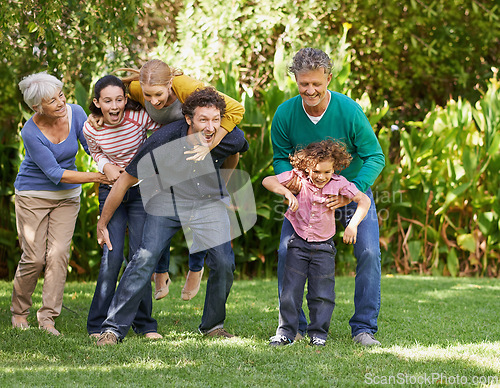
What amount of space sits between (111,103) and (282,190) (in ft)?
3.73

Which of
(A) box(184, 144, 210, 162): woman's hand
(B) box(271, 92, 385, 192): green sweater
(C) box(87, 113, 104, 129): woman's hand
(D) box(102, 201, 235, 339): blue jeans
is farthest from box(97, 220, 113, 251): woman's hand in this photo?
(B) box(271, 92, 385, 192): green sweater

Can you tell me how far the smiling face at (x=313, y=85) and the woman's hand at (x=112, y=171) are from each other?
1202 millimetres

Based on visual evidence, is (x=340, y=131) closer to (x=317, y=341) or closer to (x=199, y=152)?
(x=199, y=152)

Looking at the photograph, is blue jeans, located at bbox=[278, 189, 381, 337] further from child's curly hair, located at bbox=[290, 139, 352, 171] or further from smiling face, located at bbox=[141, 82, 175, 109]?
smiling face, located at bbox=[141, 82, 175, 109]

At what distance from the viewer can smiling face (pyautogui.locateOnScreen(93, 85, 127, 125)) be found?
359 cm

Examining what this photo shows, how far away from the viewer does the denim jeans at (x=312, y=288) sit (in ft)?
12.0

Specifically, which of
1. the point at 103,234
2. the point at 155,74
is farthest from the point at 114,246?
the point at 155,74

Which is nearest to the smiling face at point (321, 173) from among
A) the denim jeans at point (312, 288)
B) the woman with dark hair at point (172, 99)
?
the denim jeans at point (312, 288)

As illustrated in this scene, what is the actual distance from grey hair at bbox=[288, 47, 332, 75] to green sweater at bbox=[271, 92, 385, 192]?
286 millimetres

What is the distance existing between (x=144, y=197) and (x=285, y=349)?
1.27m

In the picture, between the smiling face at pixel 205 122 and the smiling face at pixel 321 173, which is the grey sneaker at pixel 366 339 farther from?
the smiling face at pixel 205 122

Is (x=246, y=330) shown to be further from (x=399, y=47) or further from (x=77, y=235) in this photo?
(x=399, y=47)

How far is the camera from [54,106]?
401cm

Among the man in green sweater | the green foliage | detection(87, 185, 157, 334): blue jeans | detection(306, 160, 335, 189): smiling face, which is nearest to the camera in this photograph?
detection(306, 160, 335, 189): smiling face
